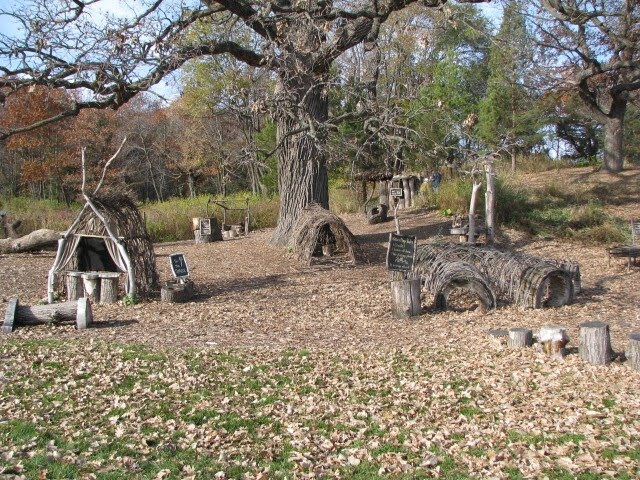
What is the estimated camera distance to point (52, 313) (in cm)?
880

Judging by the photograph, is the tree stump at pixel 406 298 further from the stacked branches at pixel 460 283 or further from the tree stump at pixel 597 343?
the tree stump at pixel 597 343

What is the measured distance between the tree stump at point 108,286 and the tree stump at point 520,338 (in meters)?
6.21

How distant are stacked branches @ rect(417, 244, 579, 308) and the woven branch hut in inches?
188

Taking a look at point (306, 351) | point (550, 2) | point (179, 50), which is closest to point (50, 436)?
point (306, 351)

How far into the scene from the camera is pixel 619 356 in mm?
7234

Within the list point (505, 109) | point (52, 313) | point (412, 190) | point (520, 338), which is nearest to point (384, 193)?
point (412, 190)

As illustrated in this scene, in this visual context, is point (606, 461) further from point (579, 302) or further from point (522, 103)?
point (522, 103)

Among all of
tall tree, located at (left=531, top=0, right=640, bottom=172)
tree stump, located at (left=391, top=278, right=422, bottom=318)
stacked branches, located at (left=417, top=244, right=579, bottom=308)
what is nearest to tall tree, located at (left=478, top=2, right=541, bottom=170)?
tall tree, located at (left=531, top=0, right=640, bottom=172)

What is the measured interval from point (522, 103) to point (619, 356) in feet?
72.7

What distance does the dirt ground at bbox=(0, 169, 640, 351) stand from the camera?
27.8 feet

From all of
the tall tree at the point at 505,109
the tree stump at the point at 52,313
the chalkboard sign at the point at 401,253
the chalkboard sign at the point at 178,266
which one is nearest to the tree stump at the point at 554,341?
the chalkboard sign at the point at 401,253

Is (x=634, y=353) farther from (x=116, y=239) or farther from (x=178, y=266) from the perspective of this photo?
(x=116, y=239)

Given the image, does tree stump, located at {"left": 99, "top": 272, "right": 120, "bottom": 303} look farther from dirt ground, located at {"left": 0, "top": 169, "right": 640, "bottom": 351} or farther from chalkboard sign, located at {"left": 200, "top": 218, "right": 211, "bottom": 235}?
chalkboard sign, located at {"left": 200, "top": 218, "right": 211, "bottom": 235}

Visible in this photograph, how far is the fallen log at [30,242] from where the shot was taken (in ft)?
51.4
